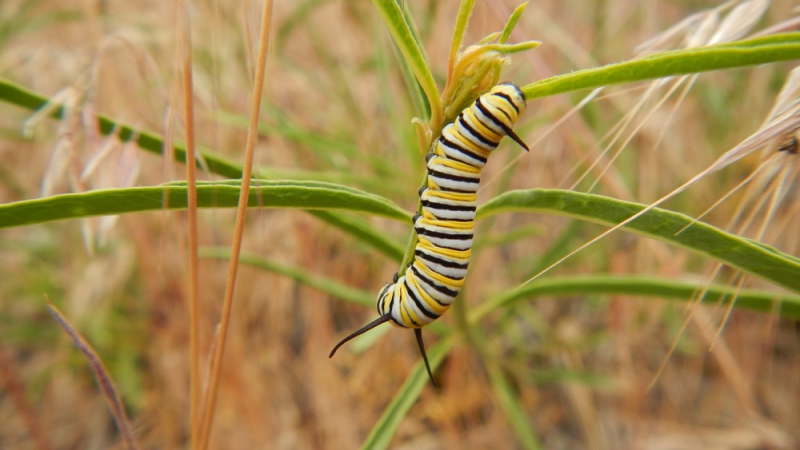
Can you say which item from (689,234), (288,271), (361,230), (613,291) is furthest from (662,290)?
(288,271)

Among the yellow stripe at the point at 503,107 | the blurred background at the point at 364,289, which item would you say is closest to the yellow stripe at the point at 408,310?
the yellow stripe at the point at 503,107

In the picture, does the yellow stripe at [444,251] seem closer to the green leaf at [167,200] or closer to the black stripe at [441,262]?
the black stripe at [441,262]

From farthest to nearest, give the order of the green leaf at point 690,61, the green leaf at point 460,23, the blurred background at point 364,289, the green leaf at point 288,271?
the blurred background at point 364,289 < the green leaf at point 288,271 < the green leaf at point 460,23 < the green leaf at point 690,61

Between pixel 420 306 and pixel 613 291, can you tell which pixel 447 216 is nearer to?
pixel 420 306

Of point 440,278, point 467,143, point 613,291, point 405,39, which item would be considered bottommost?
point 613,291

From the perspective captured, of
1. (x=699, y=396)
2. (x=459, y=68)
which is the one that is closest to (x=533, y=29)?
(x=459, y=68)

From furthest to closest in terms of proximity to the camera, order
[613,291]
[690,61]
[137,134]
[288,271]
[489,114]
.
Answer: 1. [288,271]
2. [613,291]
3. [137,134]
4. [489,114]
5. [690,61]

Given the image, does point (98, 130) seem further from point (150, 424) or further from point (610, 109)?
point (610, 109)
